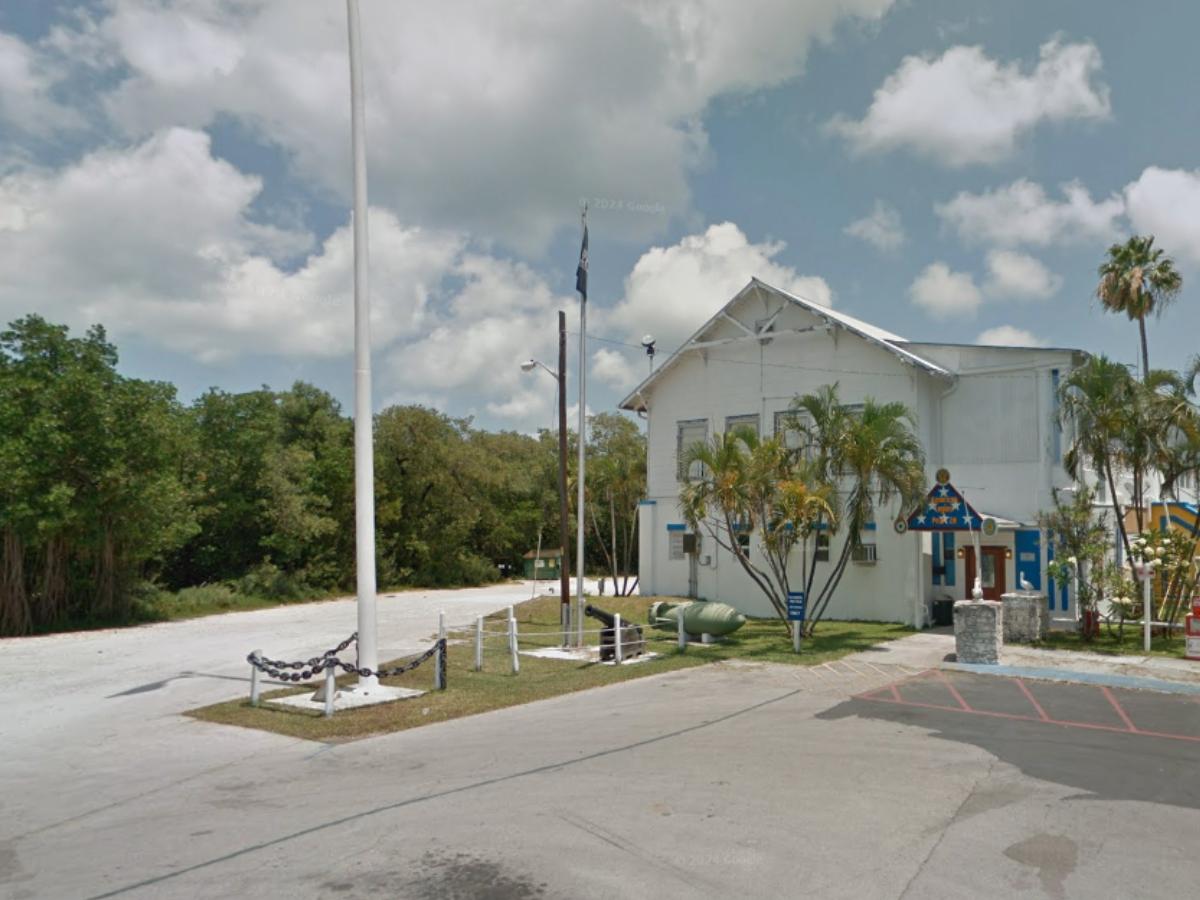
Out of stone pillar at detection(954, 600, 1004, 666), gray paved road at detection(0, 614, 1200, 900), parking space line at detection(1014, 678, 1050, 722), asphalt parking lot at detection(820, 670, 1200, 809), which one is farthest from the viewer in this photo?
stone pillar at detection(954, 600, 1004, 666)

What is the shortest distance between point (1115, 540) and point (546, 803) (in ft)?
70.5

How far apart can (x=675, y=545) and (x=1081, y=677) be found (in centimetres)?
1551

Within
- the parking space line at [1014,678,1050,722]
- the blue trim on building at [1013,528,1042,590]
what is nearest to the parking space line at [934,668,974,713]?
the parking space line at [1014,678,1050,722]

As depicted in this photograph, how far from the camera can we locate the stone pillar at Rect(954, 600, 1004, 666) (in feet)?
56.1

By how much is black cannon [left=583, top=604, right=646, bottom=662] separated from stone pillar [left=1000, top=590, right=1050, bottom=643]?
26.8ft

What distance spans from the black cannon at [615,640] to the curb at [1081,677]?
584 cm

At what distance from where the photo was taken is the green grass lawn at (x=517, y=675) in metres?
12.3

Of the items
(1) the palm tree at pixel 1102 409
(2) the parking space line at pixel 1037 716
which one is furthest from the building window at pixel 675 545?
(2) the parking space line at pixel 1037 716

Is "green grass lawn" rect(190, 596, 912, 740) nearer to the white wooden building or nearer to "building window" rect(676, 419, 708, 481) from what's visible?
the white wooden building

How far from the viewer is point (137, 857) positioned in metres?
6.85

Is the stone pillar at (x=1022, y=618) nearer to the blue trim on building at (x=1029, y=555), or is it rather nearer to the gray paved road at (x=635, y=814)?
the blue trim on building at (x=1029, y=555)

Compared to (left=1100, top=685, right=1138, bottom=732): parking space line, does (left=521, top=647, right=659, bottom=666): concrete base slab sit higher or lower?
lower

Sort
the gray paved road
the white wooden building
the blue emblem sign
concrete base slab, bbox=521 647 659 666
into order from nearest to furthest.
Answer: the gray paved road
concrete base slab, bbox=521 647 659 666
the blue emblem sign
the white wooden building

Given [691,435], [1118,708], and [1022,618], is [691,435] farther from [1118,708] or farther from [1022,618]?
[1118,708]
